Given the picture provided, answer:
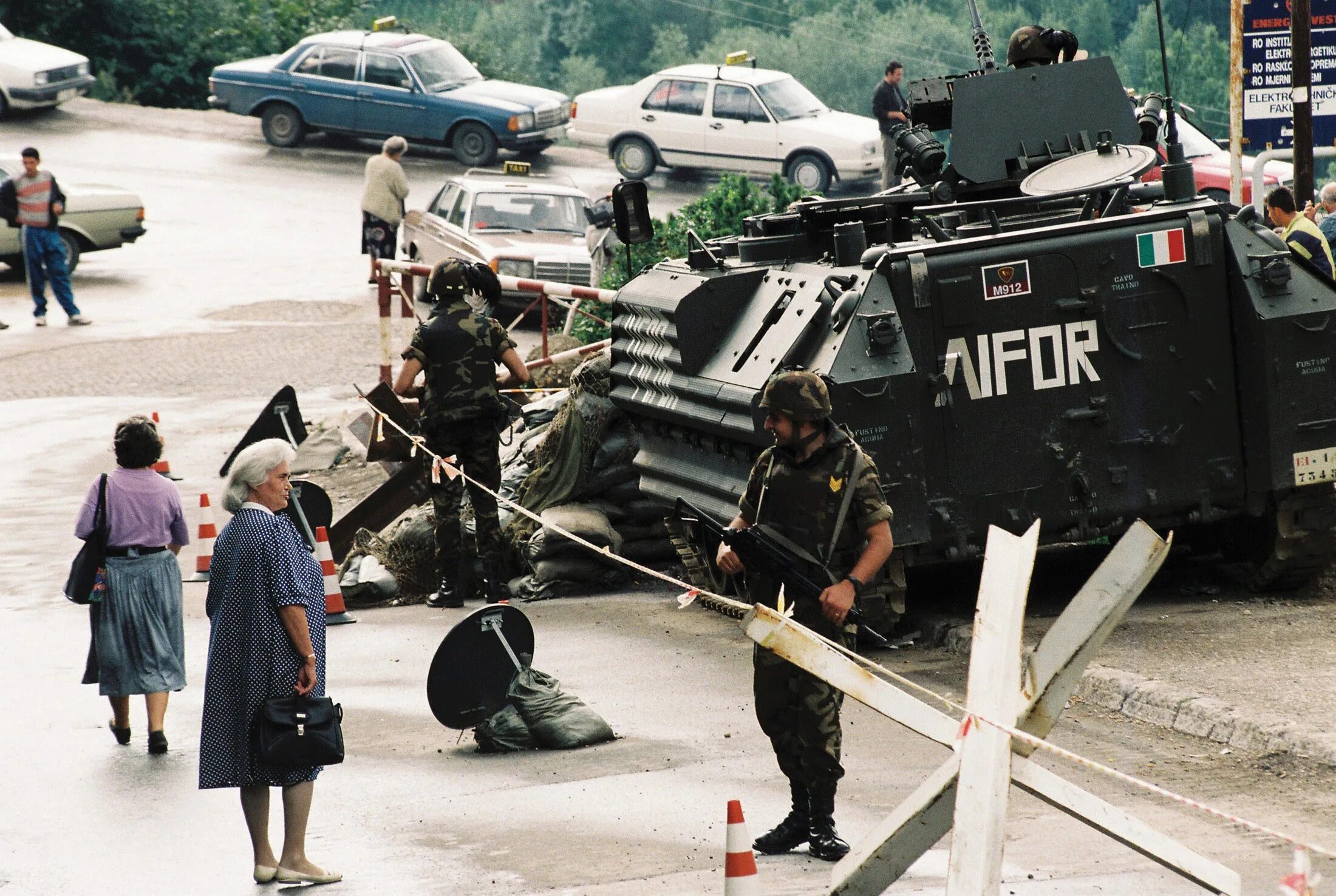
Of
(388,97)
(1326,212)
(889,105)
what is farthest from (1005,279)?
(388,97)

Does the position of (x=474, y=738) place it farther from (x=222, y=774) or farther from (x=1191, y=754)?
(x=1191, y=754)

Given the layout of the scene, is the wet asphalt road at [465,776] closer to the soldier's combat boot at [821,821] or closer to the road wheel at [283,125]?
the soldier's combat boot at [821,821]

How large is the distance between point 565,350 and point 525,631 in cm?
716

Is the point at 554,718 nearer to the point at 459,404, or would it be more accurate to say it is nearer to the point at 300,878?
the point at 300,878

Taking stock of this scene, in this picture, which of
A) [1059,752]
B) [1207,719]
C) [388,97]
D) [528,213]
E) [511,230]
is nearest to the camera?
[1059,752]

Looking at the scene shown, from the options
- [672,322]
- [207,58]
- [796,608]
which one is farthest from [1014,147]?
[207,58]

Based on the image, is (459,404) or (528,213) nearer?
(459,404)

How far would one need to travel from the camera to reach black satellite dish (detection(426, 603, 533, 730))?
824 cm

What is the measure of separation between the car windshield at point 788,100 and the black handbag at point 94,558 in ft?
65.7

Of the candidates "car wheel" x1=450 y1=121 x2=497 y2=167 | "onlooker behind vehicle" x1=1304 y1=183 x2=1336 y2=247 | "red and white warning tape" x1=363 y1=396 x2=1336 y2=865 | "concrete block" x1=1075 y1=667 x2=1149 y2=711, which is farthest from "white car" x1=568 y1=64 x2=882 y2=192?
"concrete block" x1=1075 y1=667 x2=1149 y2=711

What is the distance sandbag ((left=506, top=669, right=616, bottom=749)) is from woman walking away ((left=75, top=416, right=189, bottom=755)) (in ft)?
5.29

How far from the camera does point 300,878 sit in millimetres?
6621

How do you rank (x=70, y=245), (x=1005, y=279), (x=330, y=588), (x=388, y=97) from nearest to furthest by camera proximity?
(x=1005, y=279)
(x=330, y=588)
(x=70, y=245)
(x=388, y=97)

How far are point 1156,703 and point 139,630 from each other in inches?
176
